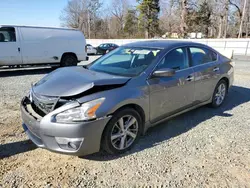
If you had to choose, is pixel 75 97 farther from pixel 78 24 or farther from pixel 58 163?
pixel 78 24

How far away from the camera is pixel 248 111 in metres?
4.76

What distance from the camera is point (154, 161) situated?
2.90 meters

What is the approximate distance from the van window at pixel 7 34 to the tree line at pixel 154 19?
35142mm

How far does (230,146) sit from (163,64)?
1644mm

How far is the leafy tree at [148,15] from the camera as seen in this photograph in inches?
1821

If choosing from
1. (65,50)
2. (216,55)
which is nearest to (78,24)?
(65,50)

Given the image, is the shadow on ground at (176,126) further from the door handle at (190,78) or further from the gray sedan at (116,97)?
the door handle at (190,78)

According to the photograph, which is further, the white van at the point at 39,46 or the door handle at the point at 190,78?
the white van at the point at 39,46

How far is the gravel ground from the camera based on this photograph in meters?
2.53

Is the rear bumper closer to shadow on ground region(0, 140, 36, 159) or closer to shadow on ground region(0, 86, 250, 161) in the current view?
shadow on ground region(0, 86, 250, 161)

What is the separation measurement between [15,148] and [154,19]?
48.2m

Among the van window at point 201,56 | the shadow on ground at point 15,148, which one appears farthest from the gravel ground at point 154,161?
the van window at point 201,56

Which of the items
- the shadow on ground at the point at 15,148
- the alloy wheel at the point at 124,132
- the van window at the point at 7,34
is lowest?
the shadow on ground at the point at 15,148

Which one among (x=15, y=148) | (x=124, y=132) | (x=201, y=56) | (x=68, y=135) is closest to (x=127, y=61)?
(x=124, y=132)
